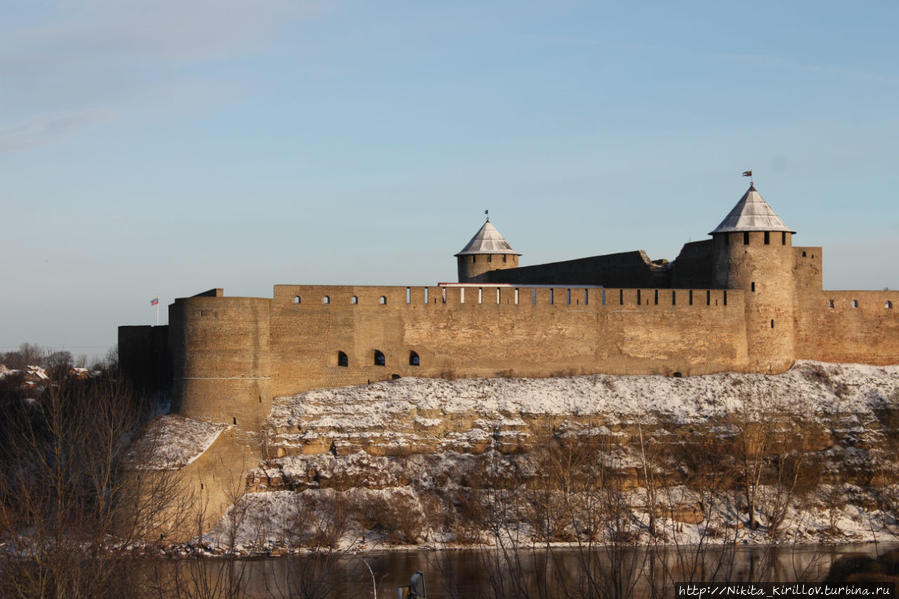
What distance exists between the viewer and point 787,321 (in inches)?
1738

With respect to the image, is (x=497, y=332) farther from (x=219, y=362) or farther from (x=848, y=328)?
(x=848, y=328)

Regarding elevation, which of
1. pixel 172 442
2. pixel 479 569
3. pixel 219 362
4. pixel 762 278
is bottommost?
pixel 479 569

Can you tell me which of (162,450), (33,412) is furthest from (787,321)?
(33,412)

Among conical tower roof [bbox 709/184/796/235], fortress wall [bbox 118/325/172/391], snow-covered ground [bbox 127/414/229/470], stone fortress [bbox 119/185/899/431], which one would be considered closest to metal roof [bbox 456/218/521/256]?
stone fortress [bbox 119/185/899/431]

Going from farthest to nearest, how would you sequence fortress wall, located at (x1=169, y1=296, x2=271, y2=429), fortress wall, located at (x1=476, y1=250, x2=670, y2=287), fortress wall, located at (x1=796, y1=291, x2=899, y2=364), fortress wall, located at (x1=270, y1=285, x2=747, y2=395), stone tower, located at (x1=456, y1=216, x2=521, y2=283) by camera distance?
1. stone tower, located at (x1=456, y1=216, x2=521, y2=283)
2. fortress wall, located at (x1=476, y1=250, x2=670, y2=287)
3. fortress wall, located at (x1=796, y1=291, x2=899, y2=364)
4. fortress wall, located at (x1=270, y1=285, x2=747, y2=395)
5. fortress wall, located at (x1=169, y1=296, x2=271, y2=429)

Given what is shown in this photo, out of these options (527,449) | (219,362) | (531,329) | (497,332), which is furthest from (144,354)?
(527,449)

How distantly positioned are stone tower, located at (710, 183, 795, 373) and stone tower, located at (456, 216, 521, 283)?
474 inches

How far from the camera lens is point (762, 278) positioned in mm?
43938

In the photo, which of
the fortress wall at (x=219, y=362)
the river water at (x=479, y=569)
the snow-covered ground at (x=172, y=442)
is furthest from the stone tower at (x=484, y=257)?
the river water at (x=479, y=569)

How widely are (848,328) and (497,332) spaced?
12.5 m

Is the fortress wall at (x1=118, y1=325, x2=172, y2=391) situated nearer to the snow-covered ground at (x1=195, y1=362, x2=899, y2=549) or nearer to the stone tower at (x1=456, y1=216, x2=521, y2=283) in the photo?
the snow-covered ground at (x1=195, y1=362, x2=899, y2=549)

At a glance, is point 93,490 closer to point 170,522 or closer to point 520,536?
point 170,522

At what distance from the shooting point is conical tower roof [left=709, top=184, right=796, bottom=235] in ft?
144

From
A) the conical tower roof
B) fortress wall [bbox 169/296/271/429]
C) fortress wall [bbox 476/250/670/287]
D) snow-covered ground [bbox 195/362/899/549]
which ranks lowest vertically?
snow-covered ground [bbox 195/362/899/549]
